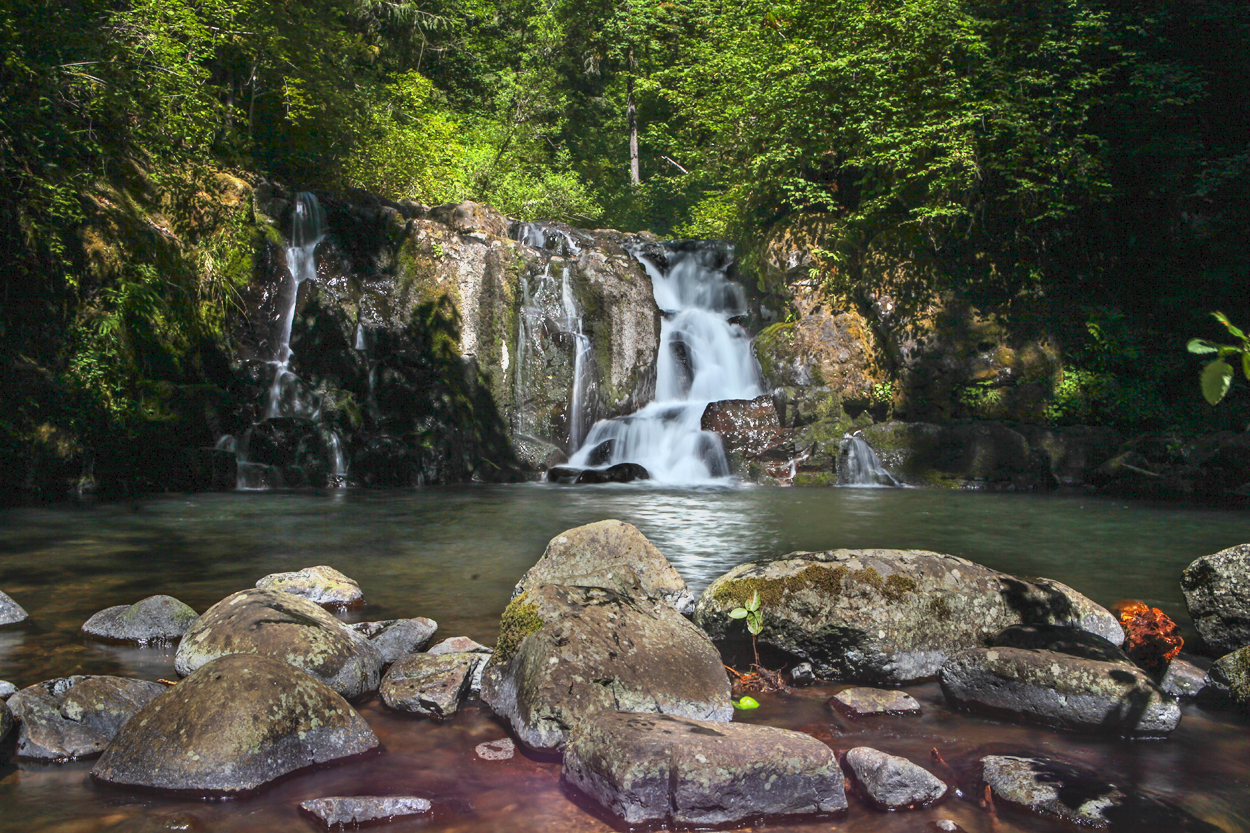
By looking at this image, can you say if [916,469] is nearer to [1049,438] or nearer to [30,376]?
[1049,438]

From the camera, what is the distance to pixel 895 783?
3002 mm

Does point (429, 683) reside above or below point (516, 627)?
below

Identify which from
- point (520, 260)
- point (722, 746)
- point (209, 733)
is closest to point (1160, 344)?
point (520, 260)

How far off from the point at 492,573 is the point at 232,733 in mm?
4118

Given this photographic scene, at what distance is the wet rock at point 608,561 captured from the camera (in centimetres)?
539

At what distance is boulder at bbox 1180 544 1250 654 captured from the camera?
4.63 m

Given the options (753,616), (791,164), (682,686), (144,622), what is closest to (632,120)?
(791,164)

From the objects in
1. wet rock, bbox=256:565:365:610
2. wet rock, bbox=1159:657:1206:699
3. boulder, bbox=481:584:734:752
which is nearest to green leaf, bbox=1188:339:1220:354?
boulder, bbox=481:584:734:752

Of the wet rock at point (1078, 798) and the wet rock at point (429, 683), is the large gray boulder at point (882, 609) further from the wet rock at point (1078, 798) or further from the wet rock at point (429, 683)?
the wet rock at point (429, 683)

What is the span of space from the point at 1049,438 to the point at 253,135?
18212mm

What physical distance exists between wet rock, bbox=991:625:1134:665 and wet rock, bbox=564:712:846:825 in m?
1.72

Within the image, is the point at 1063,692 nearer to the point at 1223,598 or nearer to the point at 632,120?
the point at 1223,598

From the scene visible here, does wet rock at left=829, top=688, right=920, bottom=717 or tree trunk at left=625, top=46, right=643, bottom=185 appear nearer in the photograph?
wet rock at left=829, top=688, right=920, bottom=717

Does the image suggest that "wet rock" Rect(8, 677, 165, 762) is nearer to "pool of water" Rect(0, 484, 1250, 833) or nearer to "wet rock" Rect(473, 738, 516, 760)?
"pool of water" Rect(0, 484, 1250, 833)
